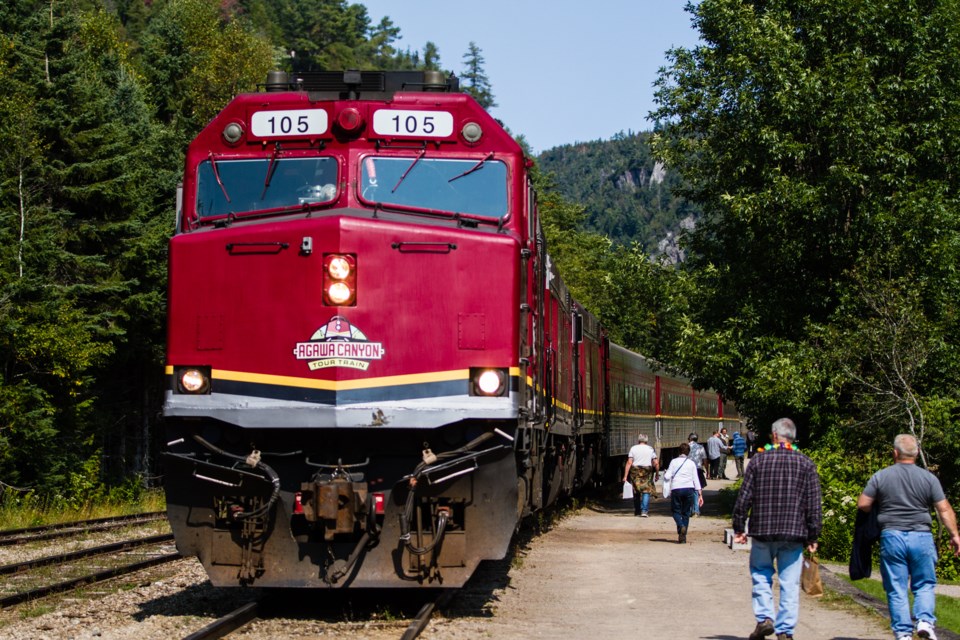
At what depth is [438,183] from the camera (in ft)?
35.2

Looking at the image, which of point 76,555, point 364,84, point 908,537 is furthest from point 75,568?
point 908,537

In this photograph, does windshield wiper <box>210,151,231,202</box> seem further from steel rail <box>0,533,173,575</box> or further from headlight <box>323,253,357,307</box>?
steel rail <box>0,533,173,575</box>

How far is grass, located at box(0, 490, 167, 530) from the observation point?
23484 mm

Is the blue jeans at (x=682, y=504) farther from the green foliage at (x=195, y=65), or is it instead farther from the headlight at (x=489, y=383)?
the green foliage at (x=195, y=65)

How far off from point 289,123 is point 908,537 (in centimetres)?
603

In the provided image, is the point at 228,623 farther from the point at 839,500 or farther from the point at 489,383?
the point at 839,500

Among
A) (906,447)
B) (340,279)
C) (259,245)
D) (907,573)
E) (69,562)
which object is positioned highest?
(259,245)

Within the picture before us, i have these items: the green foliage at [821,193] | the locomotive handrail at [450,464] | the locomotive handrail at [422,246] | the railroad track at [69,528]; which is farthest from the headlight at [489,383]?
the green foliage at [821,193]

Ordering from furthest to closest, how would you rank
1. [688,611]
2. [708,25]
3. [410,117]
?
[708,25], [688,611], [410,117]

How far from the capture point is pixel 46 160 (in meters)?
30.8

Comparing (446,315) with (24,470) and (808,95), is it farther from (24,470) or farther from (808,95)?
(24,470)

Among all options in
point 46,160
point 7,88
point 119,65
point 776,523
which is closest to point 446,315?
point 776,523

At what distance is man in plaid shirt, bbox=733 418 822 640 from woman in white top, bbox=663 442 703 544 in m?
9.84

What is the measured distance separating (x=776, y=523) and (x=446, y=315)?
3067mm
